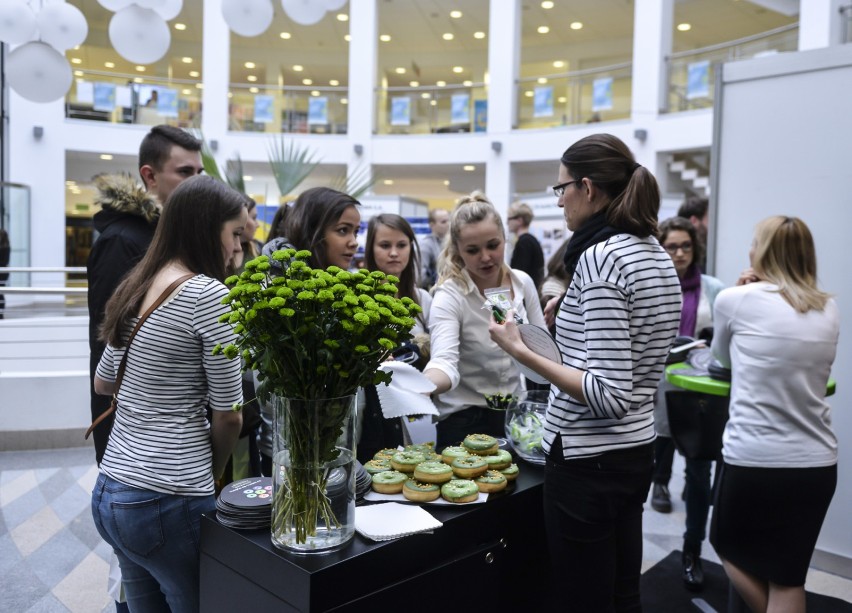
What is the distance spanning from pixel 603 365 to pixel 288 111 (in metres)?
14.6

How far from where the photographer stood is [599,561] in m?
1.67

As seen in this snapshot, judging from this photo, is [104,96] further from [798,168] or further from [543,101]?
[798,168]

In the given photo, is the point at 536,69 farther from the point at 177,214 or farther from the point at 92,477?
the point at 177,214

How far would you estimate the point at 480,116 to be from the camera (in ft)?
48.5

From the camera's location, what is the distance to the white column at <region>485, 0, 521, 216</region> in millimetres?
14308

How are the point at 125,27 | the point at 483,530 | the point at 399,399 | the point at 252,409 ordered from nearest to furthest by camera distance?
the point at 483,530, the point at 399,399, the point at 252,409, the point at 125,27

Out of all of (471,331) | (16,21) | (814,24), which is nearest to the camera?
(471,331)

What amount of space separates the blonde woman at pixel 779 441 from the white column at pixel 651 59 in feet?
36.5

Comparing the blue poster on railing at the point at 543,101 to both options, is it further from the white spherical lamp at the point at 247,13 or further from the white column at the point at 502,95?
the white spherical lamp at the point at 247,13

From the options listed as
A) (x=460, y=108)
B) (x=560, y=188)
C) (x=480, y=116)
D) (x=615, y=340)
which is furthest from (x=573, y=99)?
(x=615, y=340)

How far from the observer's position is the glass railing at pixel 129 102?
14.1 meters

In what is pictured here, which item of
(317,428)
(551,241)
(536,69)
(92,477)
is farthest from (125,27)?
(536,69)

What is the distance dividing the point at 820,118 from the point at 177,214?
3007mm

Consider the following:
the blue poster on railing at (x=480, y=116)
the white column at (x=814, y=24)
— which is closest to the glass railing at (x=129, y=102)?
the blue poster on railing at (x=480, y=116)
